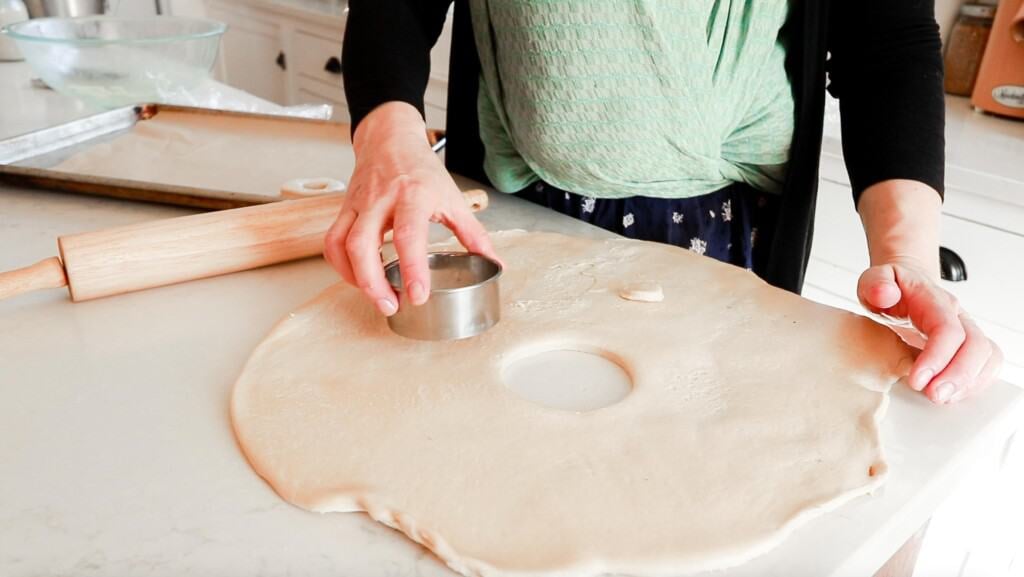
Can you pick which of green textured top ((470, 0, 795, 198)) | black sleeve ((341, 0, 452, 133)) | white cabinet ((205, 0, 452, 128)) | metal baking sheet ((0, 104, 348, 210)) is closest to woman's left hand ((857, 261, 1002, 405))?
green textured top ((470, 0, 795, 198))

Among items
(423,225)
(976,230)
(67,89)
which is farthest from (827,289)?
(67,89)

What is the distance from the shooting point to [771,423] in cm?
59

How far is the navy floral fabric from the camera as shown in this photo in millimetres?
982

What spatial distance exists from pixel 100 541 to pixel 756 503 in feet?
1.38

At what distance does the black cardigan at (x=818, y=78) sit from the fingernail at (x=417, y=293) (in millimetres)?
316

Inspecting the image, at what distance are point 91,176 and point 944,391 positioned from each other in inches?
39.8

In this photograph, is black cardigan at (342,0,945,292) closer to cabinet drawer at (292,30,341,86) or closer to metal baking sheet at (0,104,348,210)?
metal baking sheet at (0,104,348,210)

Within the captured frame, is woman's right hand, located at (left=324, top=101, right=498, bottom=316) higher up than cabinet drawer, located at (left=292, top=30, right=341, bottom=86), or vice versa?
woman's right hand, located at (left=324, top=101, right=498, bottom=316)

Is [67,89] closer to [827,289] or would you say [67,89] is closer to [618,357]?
[618,357]

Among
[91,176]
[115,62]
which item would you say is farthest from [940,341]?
[115,62]

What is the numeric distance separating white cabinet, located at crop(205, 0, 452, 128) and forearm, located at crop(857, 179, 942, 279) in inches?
64.2

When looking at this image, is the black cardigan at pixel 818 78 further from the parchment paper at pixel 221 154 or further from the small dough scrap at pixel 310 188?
the parchment paper at pixel 221 154

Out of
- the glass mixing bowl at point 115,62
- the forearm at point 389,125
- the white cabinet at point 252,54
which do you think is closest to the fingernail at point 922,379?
the forearm at point 389,125

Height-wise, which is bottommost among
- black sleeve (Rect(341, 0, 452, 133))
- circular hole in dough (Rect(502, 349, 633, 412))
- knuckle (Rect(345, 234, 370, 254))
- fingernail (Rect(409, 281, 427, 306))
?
circular hole in dough (Rect(502, 349, 633, 412))
